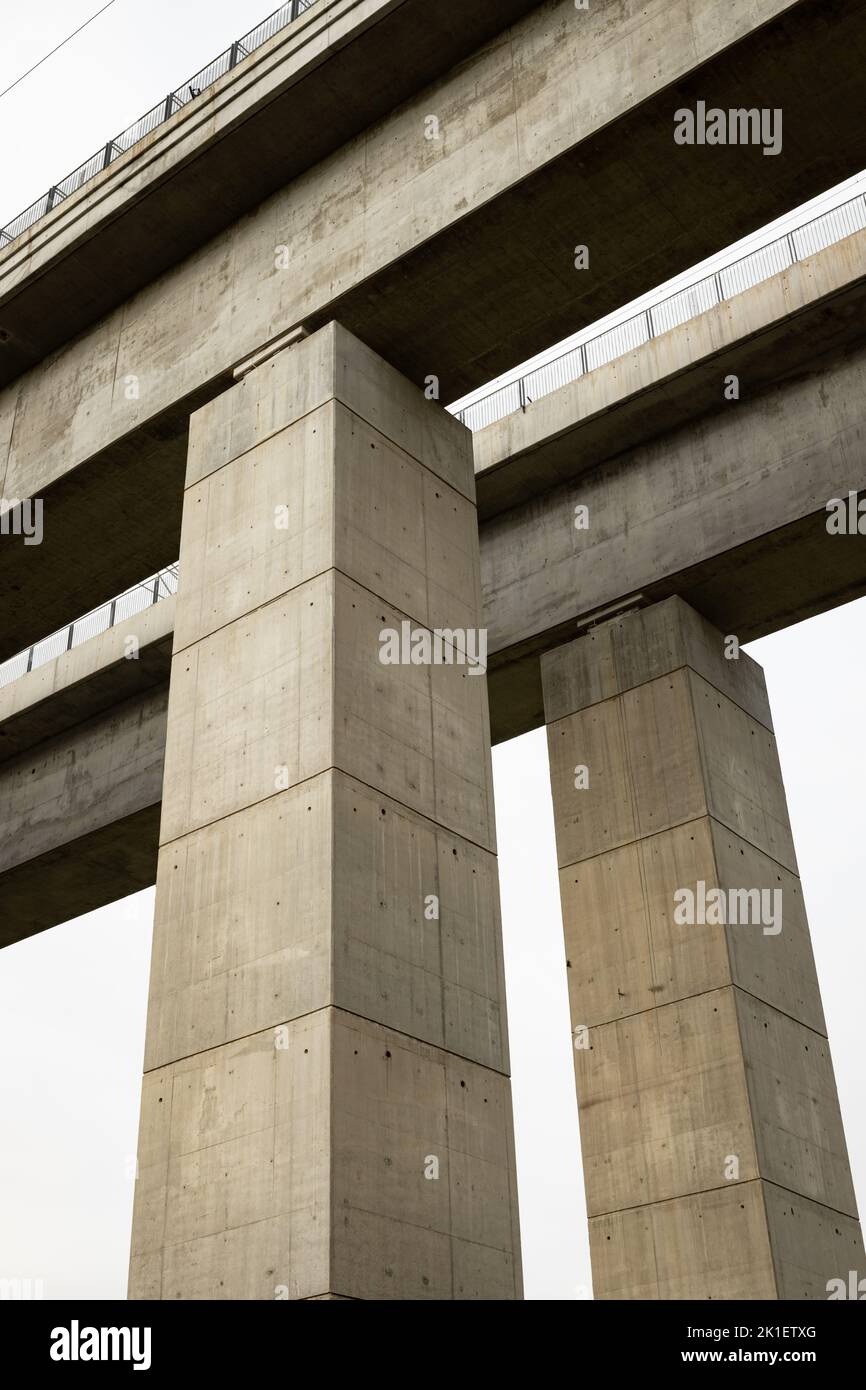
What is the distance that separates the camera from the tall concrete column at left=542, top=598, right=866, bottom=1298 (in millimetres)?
15070

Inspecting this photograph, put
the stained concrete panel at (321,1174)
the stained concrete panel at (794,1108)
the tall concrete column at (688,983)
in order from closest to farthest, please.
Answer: the stained concrete panel at (321,1174), the tall concrete column at (688,983), the stained concrete panel at (794,1108)

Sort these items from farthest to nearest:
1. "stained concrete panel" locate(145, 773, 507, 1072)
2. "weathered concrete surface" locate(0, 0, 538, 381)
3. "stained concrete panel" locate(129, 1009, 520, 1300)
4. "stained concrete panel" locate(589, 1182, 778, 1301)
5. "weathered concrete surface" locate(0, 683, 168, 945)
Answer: "weathered concrete surface" locate(0, 683, 168, 945)
"stained concrete panel" locate(589, 1182, 778, 1301)
"weathered concrete surface" locate(0, 0, 538, 381)
"stained concrete panel" locate(145, 773, 507, 1072)
"stained concrete panel" locate(129, 1009, 520, 1300)

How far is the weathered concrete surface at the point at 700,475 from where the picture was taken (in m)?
17.0

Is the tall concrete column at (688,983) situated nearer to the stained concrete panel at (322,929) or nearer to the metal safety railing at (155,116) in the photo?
the stained concrete panel at (322,929)

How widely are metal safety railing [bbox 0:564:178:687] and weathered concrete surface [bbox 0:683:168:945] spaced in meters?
1.28

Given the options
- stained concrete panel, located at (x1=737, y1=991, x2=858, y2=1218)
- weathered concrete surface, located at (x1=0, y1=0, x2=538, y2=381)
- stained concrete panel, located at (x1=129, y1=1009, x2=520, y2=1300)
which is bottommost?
stained concrete panel, located at (x1=129, y1=1009, x2=520, y2=1300)

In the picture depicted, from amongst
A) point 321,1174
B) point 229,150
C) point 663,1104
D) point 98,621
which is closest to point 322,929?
point 321,1174

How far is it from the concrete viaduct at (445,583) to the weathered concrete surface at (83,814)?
15.4ft

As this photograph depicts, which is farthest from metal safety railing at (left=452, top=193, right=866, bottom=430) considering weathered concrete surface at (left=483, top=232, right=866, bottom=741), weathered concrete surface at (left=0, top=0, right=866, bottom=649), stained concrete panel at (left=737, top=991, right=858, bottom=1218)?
stained concrete panel at (left=737, top=991, right=858, bottom=1218)

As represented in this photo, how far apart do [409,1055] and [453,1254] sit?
4.58 ft

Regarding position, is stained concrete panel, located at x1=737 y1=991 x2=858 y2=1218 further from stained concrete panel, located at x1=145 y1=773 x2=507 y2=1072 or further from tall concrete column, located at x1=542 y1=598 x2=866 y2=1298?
stained concrete panel, located at x1=145 y1=773 x2=507 y2=1072

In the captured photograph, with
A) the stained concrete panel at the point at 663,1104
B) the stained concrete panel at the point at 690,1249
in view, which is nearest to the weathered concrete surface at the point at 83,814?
the stained concrete panel at the point at 663,1104

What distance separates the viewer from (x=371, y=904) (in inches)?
431

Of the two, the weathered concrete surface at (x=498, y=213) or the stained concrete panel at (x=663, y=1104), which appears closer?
the weathered concrete surface at (x=498, y=213)
